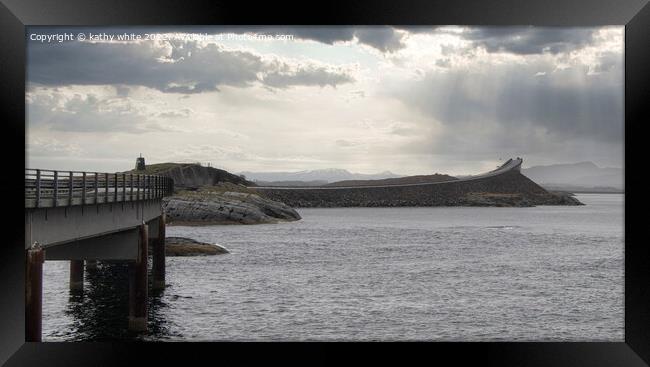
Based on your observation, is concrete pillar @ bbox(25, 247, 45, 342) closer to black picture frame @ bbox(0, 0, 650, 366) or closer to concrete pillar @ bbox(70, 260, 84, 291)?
black picture frame @ bbox(0, 0, 650, 366)

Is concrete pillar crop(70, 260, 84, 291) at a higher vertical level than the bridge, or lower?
lower

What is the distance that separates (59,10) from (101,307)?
26.8 meters

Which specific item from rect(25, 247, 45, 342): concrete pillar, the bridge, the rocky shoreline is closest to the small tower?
the rocky shoreline

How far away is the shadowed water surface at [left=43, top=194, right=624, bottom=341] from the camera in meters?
38.4

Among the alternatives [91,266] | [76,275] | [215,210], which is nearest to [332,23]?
[76,275]

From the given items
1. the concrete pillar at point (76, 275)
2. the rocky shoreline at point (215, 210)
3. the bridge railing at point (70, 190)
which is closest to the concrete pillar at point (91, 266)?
the concrete pillar at point (76, 275)

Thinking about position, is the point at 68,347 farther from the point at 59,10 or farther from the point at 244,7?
the point at 244,7

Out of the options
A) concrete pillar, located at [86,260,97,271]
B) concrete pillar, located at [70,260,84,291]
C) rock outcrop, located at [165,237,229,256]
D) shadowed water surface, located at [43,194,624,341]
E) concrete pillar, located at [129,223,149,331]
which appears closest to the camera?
concrete pillar, located at [129,223,149,331]

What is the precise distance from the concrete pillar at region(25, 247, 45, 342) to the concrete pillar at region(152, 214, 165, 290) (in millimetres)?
26427

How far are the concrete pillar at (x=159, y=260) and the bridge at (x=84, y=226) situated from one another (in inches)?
217

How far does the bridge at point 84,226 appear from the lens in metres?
22.2

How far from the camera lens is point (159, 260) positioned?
4988cm

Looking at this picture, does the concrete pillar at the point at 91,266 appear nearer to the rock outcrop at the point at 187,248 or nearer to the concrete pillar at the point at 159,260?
the rock outcrop at the point at 187,248

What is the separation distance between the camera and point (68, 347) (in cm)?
2128
